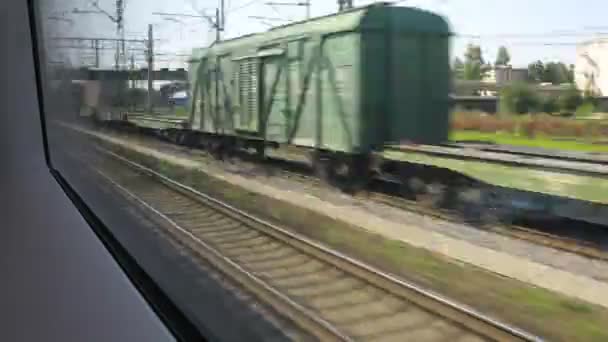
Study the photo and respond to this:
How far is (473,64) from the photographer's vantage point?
4.11 ft

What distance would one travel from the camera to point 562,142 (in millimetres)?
1089

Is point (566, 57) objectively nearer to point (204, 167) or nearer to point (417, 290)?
point (417, 290)

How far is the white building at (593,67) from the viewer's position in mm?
971

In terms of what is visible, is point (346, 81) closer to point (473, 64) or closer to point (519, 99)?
point (473, 64)

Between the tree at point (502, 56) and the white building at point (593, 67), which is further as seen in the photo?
the tree at point (502, 56)

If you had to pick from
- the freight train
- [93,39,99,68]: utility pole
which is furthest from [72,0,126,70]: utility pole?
the freight train

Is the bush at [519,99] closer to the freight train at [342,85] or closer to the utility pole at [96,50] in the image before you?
the freight train at [342,85]

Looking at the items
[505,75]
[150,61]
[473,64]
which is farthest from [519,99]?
[150,61]

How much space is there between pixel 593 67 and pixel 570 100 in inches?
2.9

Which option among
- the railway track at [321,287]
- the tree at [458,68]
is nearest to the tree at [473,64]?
the tree at [458,68]

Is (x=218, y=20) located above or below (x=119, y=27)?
below

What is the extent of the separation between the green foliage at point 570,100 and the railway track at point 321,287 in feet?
1.61

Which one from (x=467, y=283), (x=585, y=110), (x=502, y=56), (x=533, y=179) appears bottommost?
(x=467, y=283)

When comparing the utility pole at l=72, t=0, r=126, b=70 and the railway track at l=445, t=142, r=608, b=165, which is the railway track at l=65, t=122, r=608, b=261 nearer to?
the railway track at l=445, t=142, r=608, b=165
